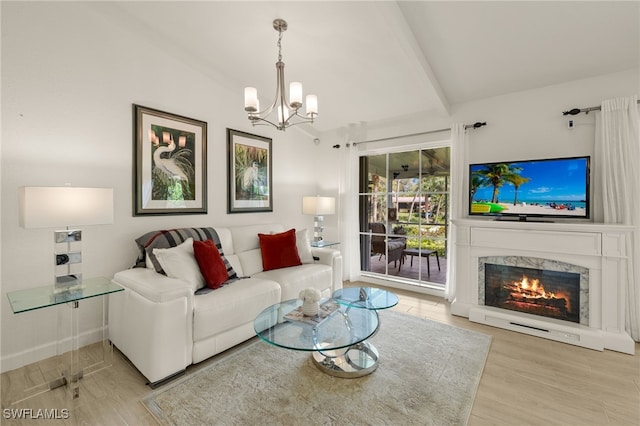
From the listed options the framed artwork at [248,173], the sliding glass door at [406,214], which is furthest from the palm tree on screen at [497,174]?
the framed artwork at [248,173]

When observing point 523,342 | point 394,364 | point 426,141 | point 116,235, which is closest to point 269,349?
point 394,364

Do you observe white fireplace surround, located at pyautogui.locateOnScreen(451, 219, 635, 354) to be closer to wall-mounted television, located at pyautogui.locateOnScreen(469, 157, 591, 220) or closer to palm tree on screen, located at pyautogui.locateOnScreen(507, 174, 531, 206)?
wall-mounted television, located at pyautogui.locateOnScreen(469, 157, 591, 220)

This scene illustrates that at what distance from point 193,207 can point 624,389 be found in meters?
3.89

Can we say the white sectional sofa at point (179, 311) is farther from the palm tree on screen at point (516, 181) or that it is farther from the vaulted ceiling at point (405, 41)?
the palm tree on screen at point (516, 181)

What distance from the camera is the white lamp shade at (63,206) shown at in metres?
1.75

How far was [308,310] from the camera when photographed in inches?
80.5

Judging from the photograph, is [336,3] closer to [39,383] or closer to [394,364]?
[394,364]

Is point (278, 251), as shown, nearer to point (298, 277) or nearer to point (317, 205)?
point (298, 277)

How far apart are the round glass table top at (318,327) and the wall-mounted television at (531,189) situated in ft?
6.33

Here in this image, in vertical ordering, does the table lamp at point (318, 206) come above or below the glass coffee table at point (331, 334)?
above

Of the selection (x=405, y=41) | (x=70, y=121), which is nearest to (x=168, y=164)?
(x=70, y=121)

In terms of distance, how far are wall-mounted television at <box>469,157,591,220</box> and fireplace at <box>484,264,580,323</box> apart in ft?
1.92

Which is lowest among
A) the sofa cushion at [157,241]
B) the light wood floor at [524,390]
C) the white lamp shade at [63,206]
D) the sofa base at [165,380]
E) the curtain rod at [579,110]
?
the light wood floor at [524,390]

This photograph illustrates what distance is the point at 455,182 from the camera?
11.2ft
